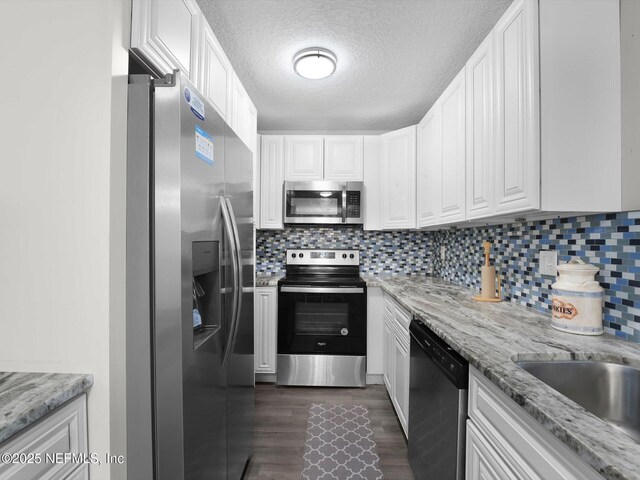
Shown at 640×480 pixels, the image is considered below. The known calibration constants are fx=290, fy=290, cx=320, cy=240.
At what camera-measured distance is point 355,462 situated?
1700mm

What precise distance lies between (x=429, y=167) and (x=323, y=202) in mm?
1014

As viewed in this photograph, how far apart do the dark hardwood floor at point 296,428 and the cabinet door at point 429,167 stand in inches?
59.0

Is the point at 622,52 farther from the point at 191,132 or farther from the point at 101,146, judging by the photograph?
the point at 101,146

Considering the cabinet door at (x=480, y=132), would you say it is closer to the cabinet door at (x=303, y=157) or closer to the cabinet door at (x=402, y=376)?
the cabinet door at (x=402, y=376)

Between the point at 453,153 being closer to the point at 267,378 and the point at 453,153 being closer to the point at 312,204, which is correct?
the point at 312,204

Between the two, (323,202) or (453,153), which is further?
(323,202)

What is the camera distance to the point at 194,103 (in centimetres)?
101

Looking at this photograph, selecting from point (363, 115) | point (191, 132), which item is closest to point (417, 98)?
point (363, 115)

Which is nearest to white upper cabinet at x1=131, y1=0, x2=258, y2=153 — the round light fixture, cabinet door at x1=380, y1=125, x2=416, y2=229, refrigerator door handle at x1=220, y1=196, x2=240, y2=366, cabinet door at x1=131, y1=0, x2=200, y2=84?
cabinet door at x1=131, y1=0, x2=200, y2=84

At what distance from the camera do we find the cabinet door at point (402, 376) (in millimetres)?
1784

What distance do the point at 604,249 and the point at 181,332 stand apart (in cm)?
161

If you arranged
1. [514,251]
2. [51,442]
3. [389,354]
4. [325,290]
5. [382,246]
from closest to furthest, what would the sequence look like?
[51,442], [514,251], [389,354], [325,290], [382,246]

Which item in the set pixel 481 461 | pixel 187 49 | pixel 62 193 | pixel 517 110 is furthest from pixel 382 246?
pixel 62 193

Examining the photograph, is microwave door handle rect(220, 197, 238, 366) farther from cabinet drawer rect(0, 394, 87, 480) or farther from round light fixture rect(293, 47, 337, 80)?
round light fixture rect(293, 47, 337, 80)
